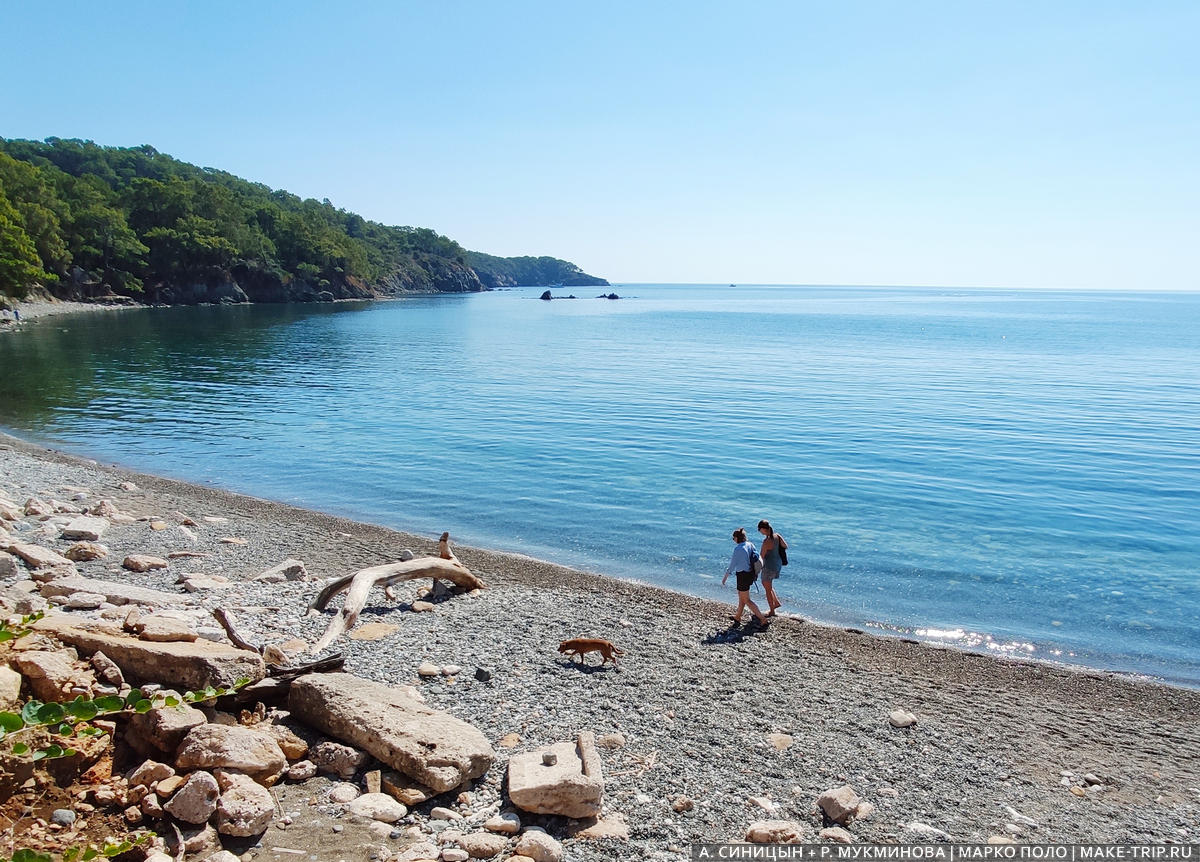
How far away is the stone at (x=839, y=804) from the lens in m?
8.41

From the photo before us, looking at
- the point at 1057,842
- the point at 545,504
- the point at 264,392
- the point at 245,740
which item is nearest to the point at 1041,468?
the point at 545,504

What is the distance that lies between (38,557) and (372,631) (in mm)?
6377

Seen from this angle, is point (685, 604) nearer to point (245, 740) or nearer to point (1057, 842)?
point (1057, 842)

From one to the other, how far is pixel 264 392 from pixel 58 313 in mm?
69615

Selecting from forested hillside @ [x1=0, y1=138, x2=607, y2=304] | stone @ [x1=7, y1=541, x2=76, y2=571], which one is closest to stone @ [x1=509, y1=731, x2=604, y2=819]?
stone @ [x1=7, y1=541, x2=76, y2=571]

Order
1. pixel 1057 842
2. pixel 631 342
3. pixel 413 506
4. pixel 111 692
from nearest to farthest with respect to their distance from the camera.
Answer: pixel 111 692 → pixel 1057 842 → pixel 413 506 → pixel 631 342

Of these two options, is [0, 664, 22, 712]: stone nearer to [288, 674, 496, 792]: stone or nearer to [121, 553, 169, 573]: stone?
[288, 674, 496, 792]: stone

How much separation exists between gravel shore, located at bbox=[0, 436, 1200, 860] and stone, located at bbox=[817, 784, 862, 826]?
5.2 inches

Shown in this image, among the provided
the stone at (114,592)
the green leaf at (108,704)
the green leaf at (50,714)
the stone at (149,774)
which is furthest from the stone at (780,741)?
the stone at (114,592)

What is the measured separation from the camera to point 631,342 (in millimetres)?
89000

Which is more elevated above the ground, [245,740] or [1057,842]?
[245,740]

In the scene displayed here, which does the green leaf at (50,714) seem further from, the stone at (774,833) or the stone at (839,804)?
the stone at (839,804)

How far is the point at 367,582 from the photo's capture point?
13.6 metres

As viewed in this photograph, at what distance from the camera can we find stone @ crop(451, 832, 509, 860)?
23.0 ft
